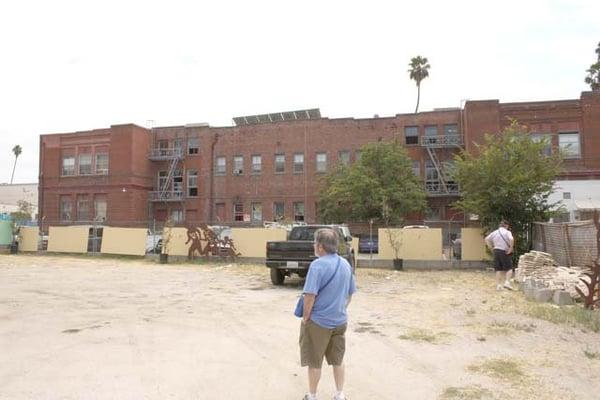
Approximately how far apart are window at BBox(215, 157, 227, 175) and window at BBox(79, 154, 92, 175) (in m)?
12.0

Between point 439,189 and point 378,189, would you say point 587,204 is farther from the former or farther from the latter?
point 439,189

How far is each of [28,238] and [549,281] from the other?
27.7 metres

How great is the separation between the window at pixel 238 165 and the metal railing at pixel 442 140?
16.0m

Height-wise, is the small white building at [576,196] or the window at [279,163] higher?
the window at [279,163]

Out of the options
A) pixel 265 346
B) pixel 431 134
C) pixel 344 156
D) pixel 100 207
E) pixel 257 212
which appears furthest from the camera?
pixel 100 207

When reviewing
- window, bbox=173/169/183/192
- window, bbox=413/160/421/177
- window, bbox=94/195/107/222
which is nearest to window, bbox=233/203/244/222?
window, bbox=173/169/183/192

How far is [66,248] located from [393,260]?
710 inches

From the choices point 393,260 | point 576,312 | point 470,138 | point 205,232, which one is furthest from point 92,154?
point 576,312

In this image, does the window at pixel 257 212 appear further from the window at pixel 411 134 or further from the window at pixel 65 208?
the window at pixel 65 208

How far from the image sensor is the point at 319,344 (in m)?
4.86

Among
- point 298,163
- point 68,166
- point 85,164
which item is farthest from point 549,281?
point 68,166

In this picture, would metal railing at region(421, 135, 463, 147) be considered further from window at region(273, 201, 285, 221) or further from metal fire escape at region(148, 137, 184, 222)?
metal fire escape at region(148, 137, 184, 222)

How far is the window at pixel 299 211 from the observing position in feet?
150

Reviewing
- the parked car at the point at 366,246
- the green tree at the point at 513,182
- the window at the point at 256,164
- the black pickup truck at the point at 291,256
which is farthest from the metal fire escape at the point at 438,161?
the black pickup truck at the point at 291,256
